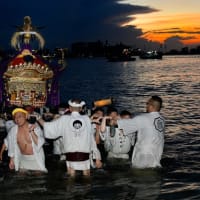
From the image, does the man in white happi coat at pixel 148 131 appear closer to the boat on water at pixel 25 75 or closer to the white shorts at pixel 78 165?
the white shorts at pixel 78 165

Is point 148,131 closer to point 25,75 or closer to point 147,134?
point 147,134

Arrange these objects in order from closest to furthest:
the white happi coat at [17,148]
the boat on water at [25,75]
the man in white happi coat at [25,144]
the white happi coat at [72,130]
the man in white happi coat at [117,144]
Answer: the white happi coat at [72,130] → the man in white happi coat at [25,144] → the white happi coat at [17,148] → the man in white happi coat at [117,144] → the boat on water at [25,75]

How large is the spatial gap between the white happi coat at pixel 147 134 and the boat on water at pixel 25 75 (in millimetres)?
6094

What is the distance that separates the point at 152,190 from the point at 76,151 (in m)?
2.14

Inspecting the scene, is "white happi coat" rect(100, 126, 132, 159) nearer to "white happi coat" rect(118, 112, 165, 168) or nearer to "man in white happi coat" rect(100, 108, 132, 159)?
"man in white happi coat" rect(100, 108, 132, 159)

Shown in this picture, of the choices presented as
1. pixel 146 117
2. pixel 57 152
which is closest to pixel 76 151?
pixel 146 117

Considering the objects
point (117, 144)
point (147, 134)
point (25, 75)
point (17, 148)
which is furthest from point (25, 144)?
point (25, 75)

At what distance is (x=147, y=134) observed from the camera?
35.4 ft

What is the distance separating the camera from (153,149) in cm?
1094

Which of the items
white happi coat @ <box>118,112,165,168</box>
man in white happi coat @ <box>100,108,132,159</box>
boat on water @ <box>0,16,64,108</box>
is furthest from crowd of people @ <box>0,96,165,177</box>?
boat on water @ <box>0,16,64,108</box>

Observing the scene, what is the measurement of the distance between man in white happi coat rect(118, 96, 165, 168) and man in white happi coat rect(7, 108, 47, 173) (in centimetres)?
185

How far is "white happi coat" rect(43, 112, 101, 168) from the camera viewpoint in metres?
9.77

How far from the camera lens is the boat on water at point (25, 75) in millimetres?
16141

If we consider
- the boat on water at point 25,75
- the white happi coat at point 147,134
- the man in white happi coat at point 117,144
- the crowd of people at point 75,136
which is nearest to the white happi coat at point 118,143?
the man in white happi coat at point 117,144
